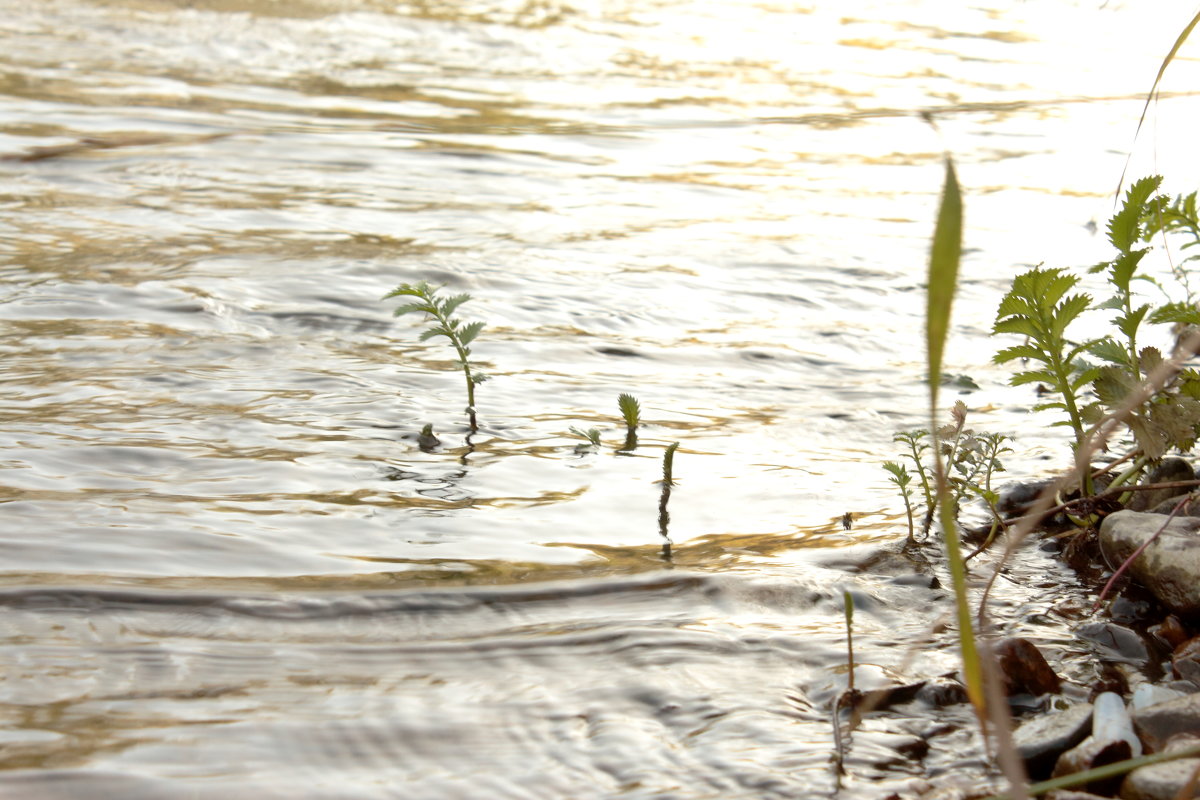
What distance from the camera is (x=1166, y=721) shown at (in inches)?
72.6

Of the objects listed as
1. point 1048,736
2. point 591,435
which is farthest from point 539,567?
point 1048,736

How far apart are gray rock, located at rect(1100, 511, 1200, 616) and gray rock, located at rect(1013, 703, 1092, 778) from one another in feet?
1.65

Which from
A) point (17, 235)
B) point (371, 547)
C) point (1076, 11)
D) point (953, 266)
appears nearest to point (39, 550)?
point (371, 547)

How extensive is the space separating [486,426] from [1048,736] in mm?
1805

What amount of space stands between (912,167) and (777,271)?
2.54m

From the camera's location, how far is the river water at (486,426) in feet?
6.44

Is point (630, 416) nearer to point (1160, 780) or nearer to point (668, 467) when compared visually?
point (668, 467)

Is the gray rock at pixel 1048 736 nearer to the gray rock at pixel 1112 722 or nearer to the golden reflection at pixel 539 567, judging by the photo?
the gray rock at pixel 1112 722

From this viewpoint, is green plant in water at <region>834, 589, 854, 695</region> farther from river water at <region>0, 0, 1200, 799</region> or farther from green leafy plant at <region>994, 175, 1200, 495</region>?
green leafy plant at <region>994, 175, 1200, 495</region>

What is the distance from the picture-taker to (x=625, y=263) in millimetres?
→ 5043

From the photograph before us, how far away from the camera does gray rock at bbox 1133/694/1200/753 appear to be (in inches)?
71.8

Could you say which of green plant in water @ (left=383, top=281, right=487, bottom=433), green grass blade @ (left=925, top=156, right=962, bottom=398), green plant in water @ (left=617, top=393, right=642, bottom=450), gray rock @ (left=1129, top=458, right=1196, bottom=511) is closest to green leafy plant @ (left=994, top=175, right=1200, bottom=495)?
gray rock @ (left=1129, top=458, right=1196, bottom=511)

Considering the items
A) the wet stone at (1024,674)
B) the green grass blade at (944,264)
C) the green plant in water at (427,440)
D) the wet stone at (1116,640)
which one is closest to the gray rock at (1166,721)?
the wet stone at (1024,674)

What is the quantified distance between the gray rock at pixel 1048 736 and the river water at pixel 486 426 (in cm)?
9
